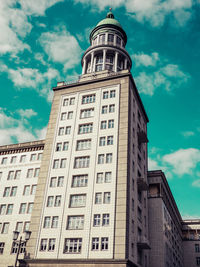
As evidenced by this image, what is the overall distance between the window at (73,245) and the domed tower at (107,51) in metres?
39.0

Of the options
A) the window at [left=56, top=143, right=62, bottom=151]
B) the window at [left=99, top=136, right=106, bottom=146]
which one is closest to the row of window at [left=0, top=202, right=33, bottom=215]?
the window at [left=56, top=143, right=62, bottom=151]

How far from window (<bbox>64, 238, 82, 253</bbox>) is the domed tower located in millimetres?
38978

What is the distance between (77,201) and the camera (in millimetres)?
47844

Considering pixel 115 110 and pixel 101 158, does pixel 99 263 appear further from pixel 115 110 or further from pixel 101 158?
pixel 115 110

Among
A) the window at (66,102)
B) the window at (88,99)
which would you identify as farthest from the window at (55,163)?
the window at (88,99)

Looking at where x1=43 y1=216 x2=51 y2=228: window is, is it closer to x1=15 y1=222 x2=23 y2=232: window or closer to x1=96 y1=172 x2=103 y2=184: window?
x1=15 y1=222 x2=23 y2=232: window

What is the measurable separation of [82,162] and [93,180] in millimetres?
4474

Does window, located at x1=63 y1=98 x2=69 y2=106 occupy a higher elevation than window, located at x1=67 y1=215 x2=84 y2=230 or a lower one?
higher

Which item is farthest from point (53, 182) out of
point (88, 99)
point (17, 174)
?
point (88, 99)

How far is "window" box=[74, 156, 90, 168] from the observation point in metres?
50.9

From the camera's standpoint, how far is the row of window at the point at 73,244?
1676 inches

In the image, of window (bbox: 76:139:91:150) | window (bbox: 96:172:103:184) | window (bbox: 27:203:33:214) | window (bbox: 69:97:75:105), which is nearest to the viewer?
window (bbox: 96:172:103:184)

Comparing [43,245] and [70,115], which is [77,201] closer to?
[43,245]

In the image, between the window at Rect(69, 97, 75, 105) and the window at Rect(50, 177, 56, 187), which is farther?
the window at Rect(69, 97, 75, 105)
